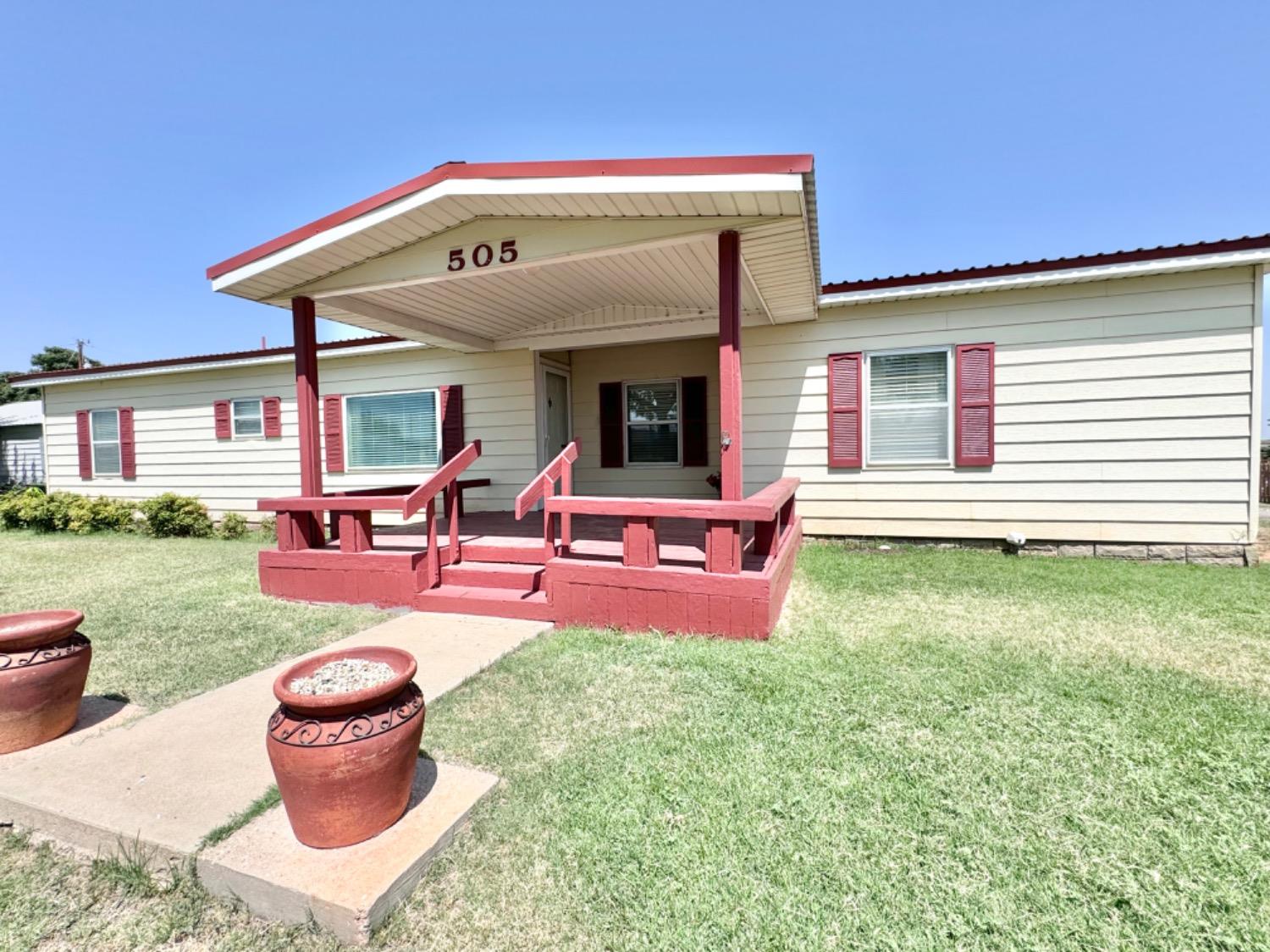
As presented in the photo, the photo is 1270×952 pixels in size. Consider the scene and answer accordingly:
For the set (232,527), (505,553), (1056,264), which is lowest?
(232,527)

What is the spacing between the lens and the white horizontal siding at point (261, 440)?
322 inches

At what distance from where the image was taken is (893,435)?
261 inches

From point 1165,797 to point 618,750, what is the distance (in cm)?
199

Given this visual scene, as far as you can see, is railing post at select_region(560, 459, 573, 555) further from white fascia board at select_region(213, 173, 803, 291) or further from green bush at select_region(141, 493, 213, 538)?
green bush at select_region(141, 493, 213, 538)

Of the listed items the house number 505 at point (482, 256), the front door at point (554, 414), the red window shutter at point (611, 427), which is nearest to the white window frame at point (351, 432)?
the front door at point (554, 414)

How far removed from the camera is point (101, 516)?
388 inches

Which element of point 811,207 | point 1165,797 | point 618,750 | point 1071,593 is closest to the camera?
point 1165,797

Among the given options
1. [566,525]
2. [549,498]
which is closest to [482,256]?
[549,498]

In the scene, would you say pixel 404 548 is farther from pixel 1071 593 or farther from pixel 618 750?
pixel 1071 593

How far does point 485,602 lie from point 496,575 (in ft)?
1.08

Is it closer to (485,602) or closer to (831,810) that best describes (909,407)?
(485,602)

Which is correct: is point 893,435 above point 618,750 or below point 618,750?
above

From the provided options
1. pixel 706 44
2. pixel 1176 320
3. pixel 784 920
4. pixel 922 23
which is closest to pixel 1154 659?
pixel 784 920

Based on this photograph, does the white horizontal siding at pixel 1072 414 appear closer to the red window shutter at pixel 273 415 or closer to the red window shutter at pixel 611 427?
the red window shutter at pixel 611 427
